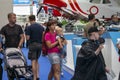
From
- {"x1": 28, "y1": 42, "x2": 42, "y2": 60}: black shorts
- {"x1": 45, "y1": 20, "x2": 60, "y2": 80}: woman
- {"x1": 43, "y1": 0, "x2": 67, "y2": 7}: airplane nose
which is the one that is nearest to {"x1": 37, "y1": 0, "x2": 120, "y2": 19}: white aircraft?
{"x1": 43, "y1": 0, "x2": 67, "y2": 7}: airplane nose

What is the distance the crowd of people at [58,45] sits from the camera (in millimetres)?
5645

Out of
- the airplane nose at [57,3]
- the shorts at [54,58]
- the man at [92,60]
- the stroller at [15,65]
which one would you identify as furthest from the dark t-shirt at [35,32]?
the airplane nose at [57,3]

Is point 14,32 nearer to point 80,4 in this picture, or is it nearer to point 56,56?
point 56,56

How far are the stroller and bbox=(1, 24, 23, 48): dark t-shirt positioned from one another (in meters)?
0.21

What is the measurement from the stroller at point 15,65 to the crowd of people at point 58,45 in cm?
19

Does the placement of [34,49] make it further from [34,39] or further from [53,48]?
[53,48]

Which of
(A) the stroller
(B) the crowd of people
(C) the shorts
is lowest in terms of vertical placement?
(A) the stroller

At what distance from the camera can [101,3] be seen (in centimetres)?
2283

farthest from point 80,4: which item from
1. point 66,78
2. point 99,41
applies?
point 99,41

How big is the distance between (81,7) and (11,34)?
1406cm

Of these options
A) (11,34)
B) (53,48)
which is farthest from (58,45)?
(11,34)

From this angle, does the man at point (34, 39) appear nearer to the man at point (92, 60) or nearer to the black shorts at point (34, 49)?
the black shorts at point (34, 49)

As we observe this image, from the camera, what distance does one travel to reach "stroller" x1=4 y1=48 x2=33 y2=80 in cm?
802

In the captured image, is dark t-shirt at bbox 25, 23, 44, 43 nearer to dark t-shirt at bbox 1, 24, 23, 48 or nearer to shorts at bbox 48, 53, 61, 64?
dark t-shirt at bbox 1, 24, 23, 48
